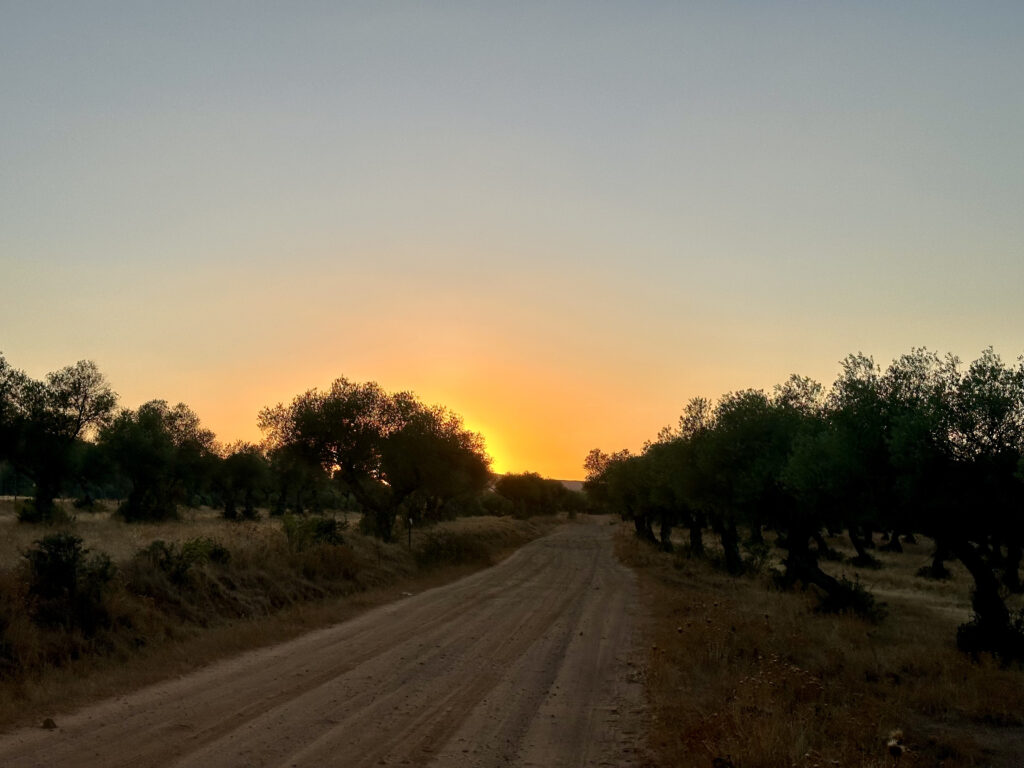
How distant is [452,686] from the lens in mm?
12109

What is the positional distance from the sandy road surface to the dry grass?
0.88m

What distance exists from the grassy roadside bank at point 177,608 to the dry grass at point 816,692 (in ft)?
26.5

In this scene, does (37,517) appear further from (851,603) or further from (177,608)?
(851,603)

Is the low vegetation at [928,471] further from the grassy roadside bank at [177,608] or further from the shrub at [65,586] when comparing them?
the shrub at [65,586]

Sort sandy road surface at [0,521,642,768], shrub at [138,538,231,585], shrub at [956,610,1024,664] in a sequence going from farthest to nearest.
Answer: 1. shrub at [138,538,231,585]
2. shrub at [956,610,1024,664]
3. sandy road surface at [0,521,642,768]

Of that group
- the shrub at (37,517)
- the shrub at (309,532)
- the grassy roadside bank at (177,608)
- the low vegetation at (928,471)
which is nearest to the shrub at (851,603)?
the low vegetation at (928,471)

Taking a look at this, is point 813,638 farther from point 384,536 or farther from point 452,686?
point 384,536

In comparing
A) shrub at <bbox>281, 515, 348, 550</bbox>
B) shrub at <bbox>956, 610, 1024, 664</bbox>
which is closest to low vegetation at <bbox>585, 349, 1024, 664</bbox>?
shrub at <bbox>956, 610, 1024, 664</bbox>

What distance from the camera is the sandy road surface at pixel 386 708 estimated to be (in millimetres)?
8531

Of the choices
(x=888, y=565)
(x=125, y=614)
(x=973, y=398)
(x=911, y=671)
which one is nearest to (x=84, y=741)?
(x=125, y=614)

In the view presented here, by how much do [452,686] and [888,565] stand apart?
45.8 metres

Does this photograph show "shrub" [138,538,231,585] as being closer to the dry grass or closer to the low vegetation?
the dry grass

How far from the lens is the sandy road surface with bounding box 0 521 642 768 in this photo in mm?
8531

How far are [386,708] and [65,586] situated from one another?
784cm
